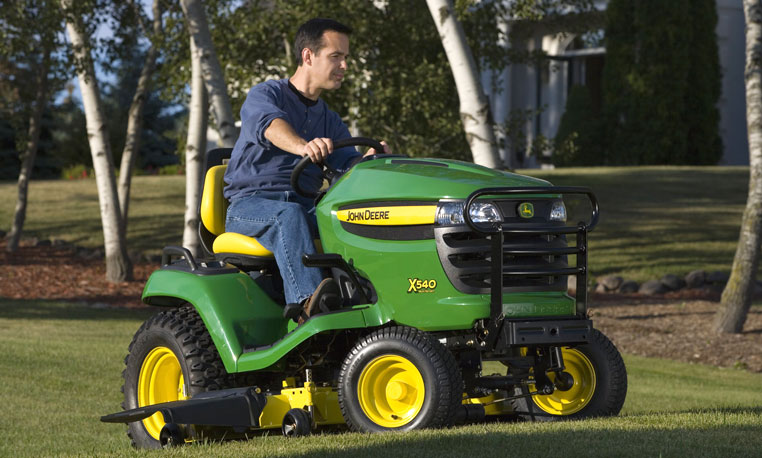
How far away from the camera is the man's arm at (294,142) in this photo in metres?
5.44

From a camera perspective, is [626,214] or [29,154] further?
[626,214]

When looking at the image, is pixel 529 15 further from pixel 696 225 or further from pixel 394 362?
pixel 696 225

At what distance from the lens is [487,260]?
198 inches

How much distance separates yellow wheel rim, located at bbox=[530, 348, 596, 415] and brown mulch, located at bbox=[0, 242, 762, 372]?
24.9 ft

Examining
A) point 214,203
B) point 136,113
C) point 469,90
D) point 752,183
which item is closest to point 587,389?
point 214,203

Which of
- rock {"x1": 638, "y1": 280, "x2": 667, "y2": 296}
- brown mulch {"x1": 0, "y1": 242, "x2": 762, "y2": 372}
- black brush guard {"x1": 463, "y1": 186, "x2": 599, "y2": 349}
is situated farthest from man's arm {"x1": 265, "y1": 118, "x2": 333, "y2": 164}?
rock {"x1": 638, "y1": 280, "x2": 667, "y2": 296}

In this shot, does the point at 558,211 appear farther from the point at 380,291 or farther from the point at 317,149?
the point at 317,149

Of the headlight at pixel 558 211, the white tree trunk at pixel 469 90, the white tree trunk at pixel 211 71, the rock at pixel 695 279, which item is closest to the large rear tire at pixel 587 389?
the headlight at pixel 558 211

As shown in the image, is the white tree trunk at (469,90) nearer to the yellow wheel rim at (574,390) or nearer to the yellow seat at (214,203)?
the yellow seat at (214,203)

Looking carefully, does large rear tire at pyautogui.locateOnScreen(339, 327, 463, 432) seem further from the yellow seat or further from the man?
the yellow seat

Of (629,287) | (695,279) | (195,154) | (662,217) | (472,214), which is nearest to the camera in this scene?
(472,214)

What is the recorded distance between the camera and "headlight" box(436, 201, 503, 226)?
496 centimetres

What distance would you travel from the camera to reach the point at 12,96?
25.8 m

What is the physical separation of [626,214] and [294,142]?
67.3 feet
